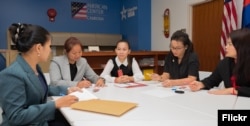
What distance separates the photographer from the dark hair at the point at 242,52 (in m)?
1.74

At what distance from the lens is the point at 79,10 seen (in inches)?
247

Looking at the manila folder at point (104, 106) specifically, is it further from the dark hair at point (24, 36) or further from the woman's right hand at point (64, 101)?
the dark hair at point (24, 36)

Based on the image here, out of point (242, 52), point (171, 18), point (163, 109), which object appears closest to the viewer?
point (163, 109)

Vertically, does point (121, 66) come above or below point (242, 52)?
below

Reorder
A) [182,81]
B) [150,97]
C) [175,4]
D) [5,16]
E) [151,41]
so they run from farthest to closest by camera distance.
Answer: [151,41] < [5,16] < [175,4] < [182,81] < [150,97]

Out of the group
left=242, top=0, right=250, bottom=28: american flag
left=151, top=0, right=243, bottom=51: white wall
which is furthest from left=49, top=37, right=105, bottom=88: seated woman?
left=151, top=0, right=243, bottom=51: white wall

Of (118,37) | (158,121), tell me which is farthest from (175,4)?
(158,121)

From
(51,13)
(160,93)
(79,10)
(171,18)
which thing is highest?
(79,10)

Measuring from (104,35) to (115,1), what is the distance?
1.08 meters

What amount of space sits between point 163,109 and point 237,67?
2.67ft

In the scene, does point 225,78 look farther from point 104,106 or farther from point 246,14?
point 246,14

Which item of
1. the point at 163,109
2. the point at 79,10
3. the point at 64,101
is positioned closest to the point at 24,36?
the point at 64,101

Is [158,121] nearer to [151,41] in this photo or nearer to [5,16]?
[151,41]

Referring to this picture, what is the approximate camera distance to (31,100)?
1.27 meters
